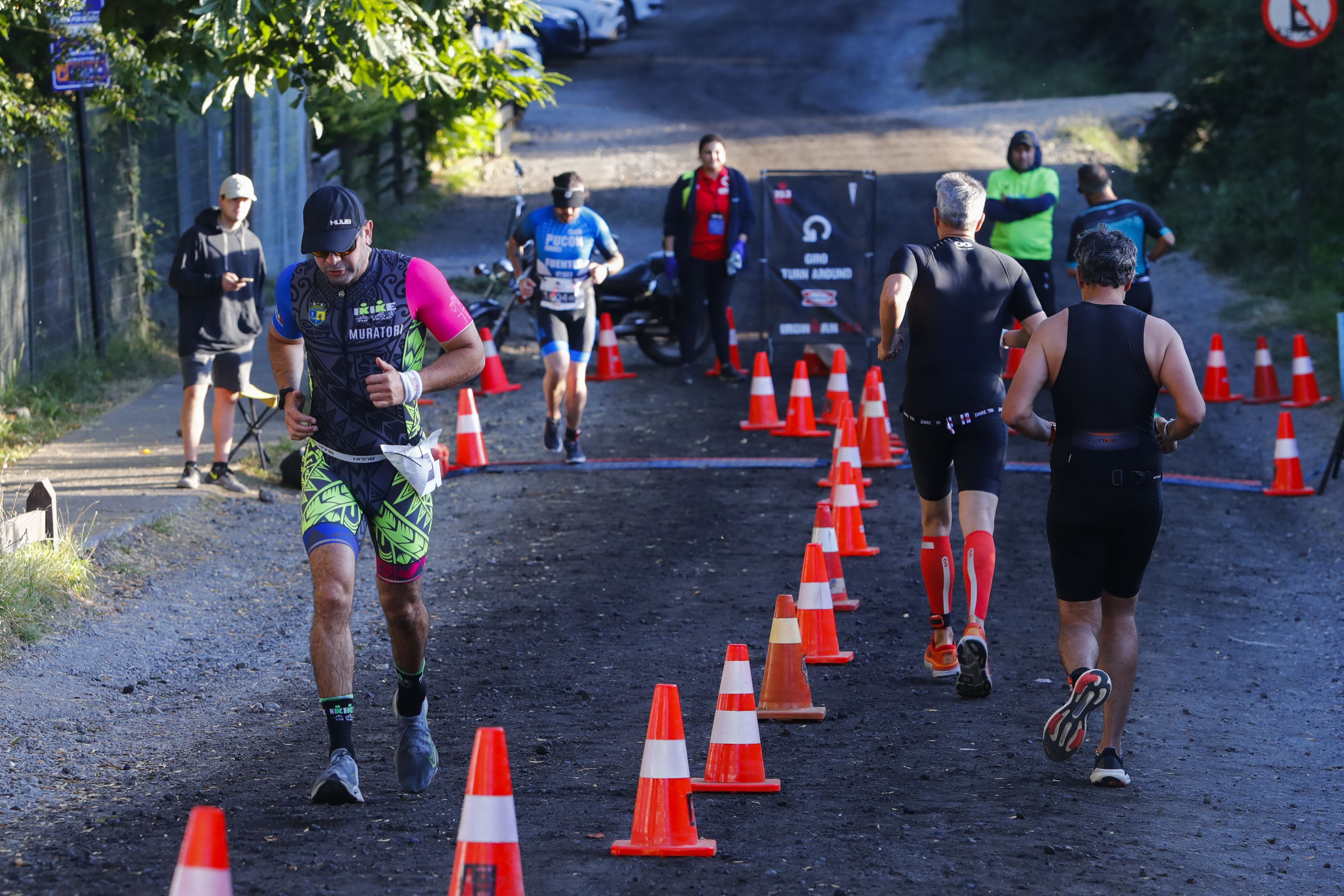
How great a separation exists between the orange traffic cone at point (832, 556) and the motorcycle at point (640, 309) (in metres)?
7.04

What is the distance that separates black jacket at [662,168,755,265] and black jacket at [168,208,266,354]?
453 centimetres

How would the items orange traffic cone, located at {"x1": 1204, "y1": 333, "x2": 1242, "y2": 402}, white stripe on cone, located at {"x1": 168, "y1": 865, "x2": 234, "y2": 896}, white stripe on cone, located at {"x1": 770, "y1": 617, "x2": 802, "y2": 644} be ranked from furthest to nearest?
orange traffic cone, located at {"x1": 1204, "y1": 333, "x2": 1242, "y2": 402} < white stripe on cone, located at {"x1": 770, "y1": 617, "x2": 802, "y2": 644} < white stripe on cone, located at {"x1": 168, "y1": 865, "x2": 234, "y2": 896}

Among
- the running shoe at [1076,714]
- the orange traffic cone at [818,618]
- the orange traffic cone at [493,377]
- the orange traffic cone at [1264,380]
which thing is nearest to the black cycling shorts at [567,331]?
the orange traffic cone at [493,377]

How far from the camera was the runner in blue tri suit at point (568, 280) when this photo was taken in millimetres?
11438

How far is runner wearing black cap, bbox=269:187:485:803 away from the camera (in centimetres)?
536

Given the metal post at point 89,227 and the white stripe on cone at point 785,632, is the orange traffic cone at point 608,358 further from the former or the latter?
the white stripe on cone at point 785,632

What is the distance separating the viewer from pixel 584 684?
23.5ft

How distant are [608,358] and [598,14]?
992 inches

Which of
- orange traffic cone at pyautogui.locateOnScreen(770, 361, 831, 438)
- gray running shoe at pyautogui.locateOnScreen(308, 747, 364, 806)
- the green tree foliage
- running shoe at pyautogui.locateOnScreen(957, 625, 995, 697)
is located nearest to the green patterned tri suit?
gray running shoe at pyautogui.locateOnScreen(308, 747, 364, 806)

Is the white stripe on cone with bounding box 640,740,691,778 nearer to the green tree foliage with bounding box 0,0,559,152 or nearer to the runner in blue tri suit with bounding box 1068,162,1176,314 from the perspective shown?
the green tree foliage with bounding box 0,0,559,152

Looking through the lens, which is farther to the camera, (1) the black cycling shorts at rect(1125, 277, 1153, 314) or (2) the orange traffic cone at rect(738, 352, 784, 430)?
(2) the orange traffic cone at rect(738, 352, 784, 430)

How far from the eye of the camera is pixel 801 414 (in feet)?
42.5

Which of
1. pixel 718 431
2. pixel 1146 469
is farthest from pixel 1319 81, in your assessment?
pixel 1146 469

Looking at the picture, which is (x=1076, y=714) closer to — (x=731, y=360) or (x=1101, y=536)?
(x=1101, y=536)
